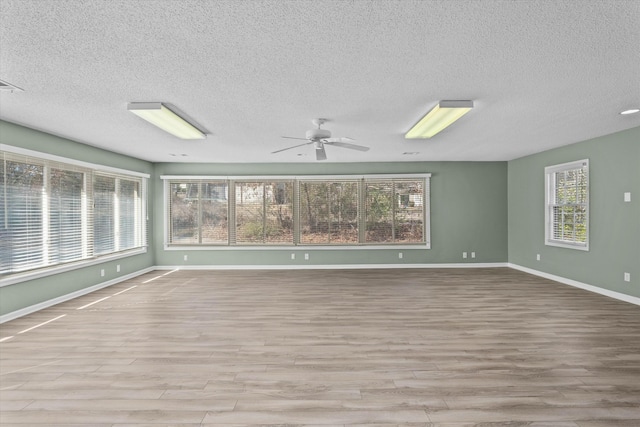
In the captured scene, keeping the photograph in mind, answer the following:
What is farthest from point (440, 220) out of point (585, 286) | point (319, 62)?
point (319, 62)

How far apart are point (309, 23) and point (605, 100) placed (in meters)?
3.31

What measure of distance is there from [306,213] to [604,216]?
211 inches

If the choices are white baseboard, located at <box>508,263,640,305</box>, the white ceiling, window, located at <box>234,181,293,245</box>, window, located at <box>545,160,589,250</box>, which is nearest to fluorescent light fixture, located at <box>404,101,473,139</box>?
the white ceiling

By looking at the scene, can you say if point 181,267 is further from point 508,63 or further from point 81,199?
point 508,63

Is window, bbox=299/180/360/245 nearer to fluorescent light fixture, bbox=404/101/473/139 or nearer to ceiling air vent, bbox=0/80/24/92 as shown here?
fluorescent light fixture, bbox=404/101/473/139

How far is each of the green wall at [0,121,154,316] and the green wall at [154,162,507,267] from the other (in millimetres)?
1444

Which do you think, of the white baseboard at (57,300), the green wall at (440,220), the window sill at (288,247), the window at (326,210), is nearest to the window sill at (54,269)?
the white baseboard at (57,300)

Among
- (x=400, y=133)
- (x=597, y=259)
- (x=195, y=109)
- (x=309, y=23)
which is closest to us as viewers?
(x=309, y=23)

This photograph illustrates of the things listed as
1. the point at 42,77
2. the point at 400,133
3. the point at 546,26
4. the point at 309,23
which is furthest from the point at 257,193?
the point at 546,26

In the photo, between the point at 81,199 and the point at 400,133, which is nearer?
the point at 400,133

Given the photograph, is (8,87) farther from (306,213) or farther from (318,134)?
(306,213)

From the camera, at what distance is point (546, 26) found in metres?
1.96

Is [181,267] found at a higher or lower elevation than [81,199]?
lower

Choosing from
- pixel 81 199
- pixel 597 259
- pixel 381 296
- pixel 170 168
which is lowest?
pixel 381 296
